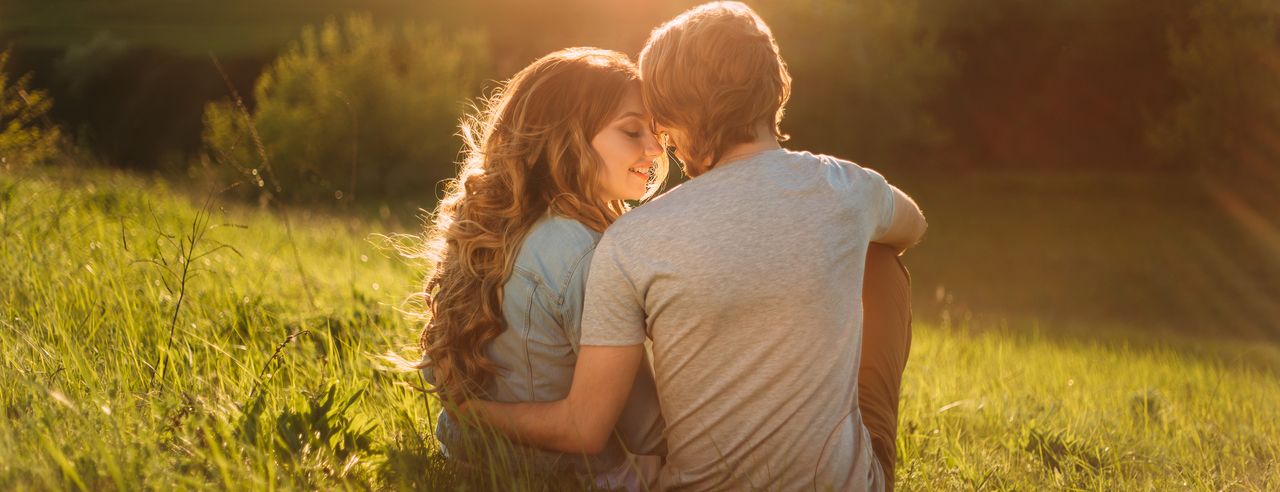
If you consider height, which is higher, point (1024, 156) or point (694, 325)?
point (694, 325)

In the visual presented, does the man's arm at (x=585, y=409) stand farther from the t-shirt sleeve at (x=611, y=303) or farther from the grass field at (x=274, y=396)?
the grass field at (x=274, y=396)

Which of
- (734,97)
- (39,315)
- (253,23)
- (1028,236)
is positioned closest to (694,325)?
(734,97)

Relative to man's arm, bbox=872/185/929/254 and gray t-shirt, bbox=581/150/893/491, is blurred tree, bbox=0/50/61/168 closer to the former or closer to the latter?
gray t-shirt, bbox=581/150/893/491

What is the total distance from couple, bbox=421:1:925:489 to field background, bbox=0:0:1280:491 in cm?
24

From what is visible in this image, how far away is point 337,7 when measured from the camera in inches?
1848

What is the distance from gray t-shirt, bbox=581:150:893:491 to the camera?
2229mm

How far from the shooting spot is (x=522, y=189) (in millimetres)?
2723

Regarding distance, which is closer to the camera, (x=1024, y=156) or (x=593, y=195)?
(x=593, y=195)

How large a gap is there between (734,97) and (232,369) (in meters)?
1.85

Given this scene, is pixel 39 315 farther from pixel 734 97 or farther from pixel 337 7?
pixel 337 7

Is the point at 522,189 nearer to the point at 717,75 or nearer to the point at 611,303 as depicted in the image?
the point at 611,303

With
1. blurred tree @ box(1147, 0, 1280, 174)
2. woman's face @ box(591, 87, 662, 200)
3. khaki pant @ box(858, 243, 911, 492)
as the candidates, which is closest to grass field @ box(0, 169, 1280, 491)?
khaki pant @ box(858, 243, 911, 492)

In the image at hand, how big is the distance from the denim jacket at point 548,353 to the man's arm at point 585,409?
0.07 meters

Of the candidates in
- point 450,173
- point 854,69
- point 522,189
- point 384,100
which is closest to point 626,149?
point 522,189
